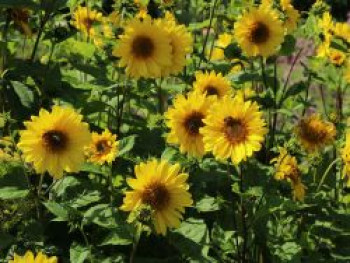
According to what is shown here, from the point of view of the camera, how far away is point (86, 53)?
3387mm

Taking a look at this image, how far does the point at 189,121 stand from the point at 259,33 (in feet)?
2.72

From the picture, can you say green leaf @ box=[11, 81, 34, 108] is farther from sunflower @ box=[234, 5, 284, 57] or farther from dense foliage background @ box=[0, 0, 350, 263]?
sunflower @ box=[234, 5, 284, 57]

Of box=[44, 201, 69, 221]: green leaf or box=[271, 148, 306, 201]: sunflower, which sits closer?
box=[44, 201, 69, 221]: green leaf

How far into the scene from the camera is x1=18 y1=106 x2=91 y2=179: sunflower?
2.37 m

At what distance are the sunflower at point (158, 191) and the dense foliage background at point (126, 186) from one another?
0.13 metres

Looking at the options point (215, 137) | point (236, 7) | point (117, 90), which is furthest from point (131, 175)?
point (236, 7)

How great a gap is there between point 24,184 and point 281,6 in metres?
1.60

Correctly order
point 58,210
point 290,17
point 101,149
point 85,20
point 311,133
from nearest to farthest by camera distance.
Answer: point 58,210, point 101,149, point 311,133, point 290,17, point 85,20

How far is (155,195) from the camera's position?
7.64ft

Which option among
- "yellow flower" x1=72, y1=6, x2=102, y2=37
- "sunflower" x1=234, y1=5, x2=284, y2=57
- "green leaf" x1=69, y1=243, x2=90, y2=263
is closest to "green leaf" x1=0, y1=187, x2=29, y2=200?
"green leaf" x1=69, y1=243, x2=90, y2=263

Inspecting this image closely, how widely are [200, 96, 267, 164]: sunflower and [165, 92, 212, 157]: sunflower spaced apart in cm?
10

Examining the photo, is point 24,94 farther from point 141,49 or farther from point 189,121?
point 189,121

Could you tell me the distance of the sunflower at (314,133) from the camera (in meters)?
3.21

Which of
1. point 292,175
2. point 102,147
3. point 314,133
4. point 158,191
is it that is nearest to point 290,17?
point 314,133
